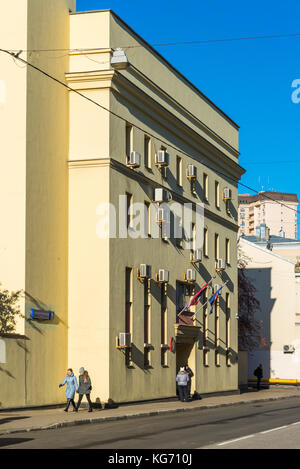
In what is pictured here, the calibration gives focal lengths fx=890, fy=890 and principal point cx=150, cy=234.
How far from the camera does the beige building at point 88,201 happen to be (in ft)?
95.3

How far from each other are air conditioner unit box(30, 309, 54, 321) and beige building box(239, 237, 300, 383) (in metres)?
33.0

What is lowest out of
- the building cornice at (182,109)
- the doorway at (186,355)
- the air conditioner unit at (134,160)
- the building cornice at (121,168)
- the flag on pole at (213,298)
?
the doorway at (186,355)

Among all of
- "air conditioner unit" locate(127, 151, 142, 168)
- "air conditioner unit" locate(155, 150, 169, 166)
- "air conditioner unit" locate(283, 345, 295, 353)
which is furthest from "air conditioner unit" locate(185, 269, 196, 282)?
"air conditioner unit" locate(283, 345, 295, 353)

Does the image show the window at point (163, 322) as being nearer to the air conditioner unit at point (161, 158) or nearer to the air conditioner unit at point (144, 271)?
the air conditioner unit at point (144, 271)

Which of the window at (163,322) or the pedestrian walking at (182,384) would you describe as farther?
the window at (163,322)

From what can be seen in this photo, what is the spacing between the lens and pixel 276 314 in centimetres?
6184

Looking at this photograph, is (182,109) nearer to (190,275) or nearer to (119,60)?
(190,275)

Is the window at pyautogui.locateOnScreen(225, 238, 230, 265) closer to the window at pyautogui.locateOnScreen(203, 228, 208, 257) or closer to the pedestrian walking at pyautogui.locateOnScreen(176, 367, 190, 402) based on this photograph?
the window at pyautogui.locateOnScreen(203, 228, 208, 257)

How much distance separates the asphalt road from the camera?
56.1 feet

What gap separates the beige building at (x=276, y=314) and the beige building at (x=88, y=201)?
23961mm

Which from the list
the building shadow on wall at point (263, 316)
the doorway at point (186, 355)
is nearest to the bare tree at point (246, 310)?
the building shadow on wall at point (263, 316)

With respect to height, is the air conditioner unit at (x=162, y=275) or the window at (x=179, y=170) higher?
the window at (x=179, y=170)

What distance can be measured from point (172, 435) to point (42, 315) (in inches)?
413
